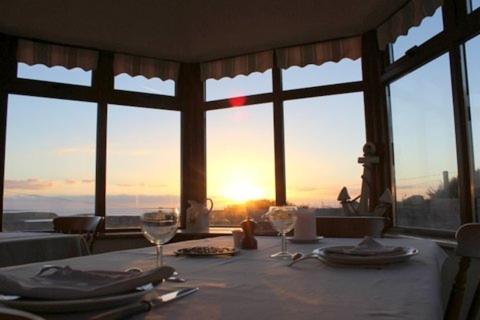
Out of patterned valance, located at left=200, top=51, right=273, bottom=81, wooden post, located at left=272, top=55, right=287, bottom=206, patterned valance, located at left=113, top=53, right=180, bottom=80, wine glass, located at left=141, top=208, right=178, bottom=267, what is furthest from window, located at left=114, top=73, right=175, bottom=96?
wine glass, located at left=141, top=208, right=178, bottom=267

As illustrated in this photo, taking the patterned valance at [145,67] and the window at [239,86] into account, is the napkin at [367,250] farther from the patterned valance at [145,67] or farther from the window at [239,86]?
the patterned valance at [145,67]

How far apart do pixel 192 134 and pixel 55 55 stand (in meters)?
1.52

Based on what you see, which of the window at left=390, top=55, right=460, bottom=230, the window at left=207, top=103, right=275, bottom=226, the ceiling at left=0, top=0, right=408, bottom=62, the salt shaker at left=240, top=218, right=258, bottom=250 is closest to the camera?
the salt shaker at left=240, top=218, right=258, bottom=250

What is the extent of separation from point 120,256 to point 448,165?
2475mm

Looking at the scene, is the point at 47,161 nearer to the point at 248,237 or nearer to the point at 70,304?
the point at 248,237

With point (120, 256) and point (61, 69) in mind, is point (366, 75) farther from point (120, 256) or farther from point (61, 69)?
point (120, 256)

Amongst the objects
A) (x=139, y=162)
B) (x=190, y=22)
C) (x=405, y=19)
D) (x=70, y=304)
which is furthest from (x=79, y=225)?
(x=405, y=19)

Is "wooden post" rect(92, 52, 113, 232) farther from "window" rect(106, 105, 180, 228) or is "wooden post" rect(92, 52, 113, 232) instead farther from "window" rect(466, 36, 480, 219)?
A: "window" rect(466, 36, 480, 219)

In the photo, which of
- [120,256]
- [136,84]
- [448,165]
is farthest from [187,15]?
[120,256]

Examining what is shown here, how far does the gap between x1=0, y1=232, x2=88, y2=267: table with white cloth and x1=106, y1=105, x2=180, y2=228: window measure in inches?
77.3

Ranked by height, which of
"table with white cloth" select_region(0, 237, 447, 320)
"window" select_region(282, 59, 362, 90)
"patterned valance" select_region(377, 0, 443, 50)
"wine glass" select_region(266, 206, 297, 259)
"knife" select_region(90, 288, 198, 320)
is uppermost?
"patterned valance" select_region(377, 0, 443, 50)

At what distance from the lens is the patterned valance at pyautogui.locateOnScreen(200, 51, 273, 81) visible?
4.24m

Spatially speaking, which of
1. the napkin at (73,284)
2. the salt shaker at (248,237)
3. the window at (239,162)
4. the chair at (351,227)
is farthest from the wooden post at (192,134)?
the napkin at (73,284)

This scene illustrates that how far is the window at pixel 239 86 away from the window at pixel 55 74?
1244 mm
